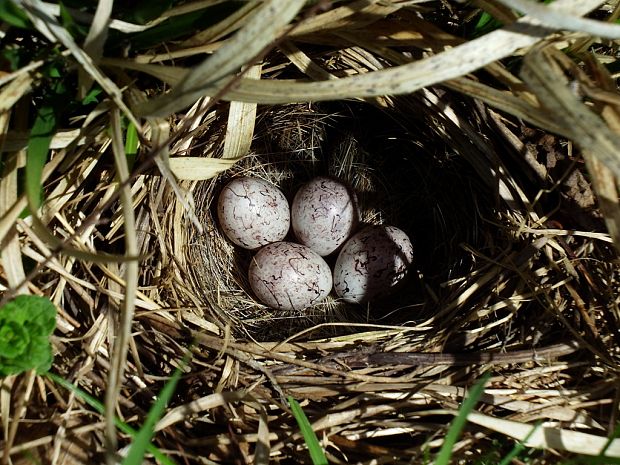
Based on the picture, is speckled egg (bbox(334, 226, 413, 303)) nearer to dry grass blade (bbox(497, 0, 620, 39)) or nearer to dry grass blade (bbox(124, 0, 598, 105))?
dry grass blade (bbox(124, 0, 598, 105))

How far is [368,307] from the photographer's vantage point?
5.49 feet

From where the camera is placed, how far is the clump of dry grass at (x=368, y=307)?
3.27 ft

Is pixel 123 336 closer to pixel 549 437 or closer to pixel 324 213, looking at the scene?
pixel 549 437

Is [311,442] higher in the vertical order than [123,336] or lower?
lower

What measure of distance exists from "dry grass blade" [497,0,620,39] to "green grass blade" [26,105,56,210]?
2.80ft

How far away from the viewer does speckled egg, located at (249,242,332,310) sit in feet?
5.62

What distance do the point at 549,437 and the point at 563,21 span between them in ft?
2.42

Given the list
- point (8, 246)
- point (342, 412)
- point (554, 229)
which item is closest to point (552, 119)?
point (554, 229)

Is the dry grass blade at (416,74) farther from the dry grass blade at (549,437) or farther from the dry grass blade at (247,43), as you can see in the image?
the dry grass blade at (549,437)

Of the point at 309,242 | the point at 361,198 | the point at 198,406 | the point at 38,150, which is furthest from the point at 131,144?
the point at 361,198

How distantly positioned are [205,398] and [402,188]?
3.31 ft

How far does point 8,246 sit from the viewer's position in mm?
1107

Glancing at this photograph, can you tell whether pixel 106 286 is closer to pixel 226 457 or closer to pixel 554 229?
pixel 226 457

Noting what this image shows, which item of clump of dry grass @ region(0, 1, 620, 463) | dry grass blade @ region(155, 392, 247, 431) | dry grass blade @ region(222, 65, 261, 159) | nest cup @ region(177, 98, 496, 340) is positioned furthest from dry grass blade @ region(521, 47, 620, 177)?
dry grass blade @ region(155, 392, 247, 431)
